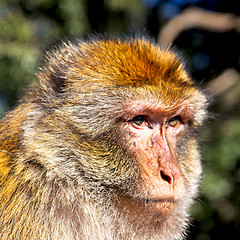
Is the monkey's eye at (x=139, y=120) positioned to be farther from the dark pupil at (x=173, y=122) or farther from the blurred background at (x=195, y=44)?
the blurred background at (x=195, y=44)

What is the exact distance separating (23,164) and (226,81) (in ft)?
12.3

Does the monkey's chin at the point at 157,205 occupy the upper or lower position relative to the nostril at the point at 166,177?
lower

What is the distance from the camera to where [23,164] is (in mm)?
2121

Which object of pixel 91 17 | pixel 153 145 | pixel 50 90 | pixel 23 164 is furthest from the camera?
pixel 91 17

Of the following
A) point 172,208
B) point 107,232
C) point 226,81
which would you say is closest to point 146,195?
point 172,208

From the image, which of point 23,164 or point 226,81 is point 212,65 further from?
point 23,164

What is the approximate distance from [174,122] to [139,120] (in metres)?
0.41

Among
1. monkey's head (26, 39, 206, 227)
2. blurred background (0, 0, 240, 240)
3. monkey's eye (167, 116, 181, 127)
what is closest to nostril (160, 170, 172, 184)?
monkey's head (26, 39, 206, 227)

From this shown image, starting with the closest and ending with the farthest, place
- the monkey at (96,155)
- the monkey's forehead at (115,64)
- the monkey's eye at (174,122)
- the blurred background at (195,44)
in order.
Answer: the monkey at (96,155), the monkey's forehead at (115,64), the monkey's eye at (174,122), the blurred background at (195,44)

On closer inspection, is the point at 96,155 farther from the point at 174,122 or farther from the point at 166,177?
the point at 174,122

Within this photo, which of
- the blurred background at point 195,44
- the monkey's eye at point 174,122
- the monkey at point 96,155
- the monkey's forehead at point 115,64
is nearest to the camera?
the monkey at point 96,155

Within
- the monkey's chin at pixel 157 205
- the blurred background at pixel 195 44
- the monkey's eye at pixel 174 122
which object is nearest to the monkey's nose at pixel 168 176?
the monkey's chin at pixel 157 205

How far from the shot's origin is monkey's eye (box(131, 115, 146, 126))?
7.90 ft

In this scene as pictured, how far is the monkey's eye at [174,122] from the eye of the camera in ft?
8.84
